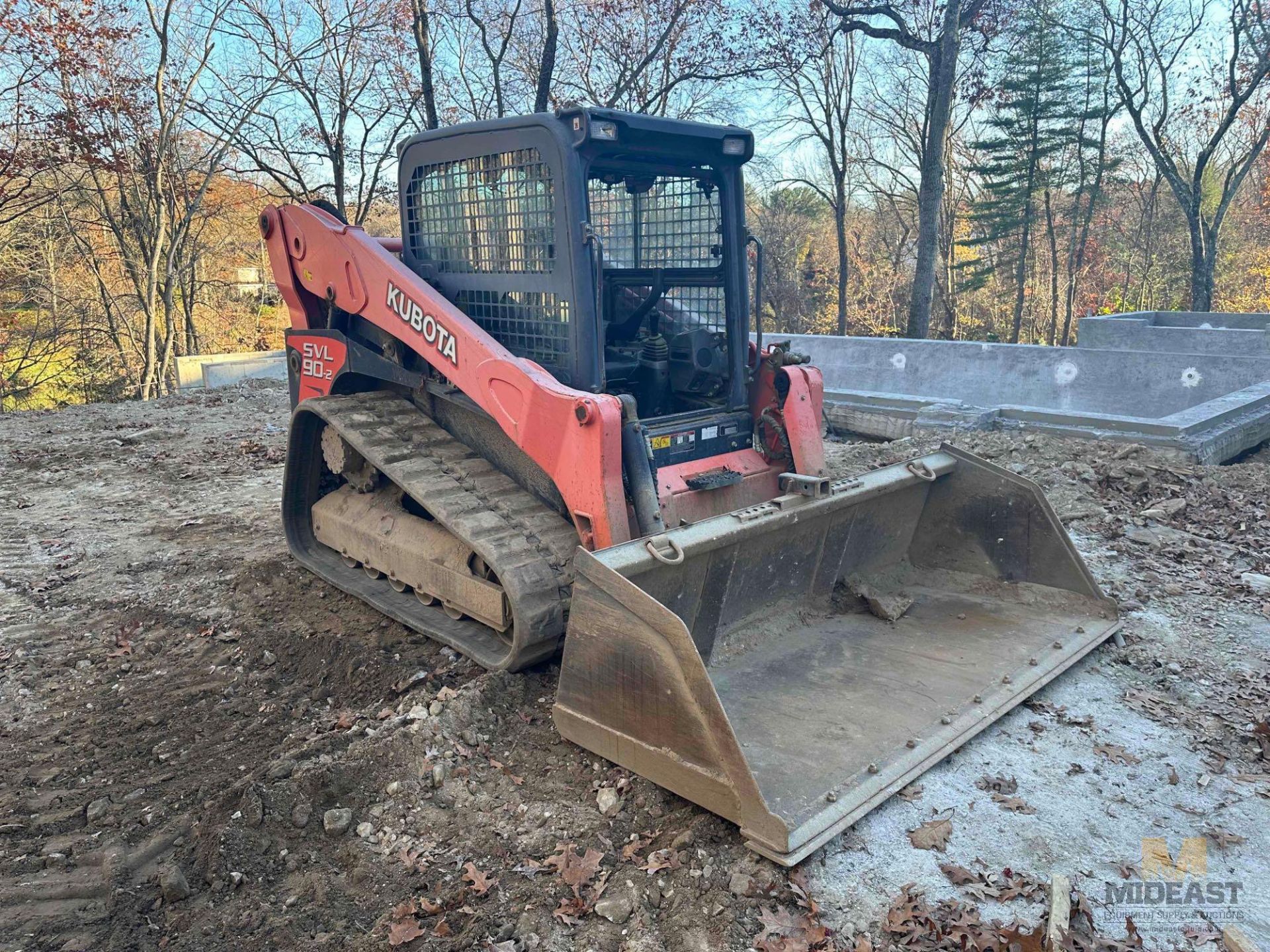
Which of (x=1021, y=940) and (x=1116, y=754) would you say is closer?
(x=1021, y=940)

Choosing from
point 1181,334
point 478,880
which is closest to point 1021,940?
point 478,880

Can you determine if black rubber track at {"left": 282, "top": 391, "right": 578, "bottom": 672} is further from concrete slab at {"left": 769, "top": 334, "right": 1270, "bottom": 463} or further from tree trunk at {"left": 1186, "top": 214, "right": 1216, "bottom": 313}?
tree trunk at {"left": 1186, "top": 214, "right": 1216, "bottom": 313}

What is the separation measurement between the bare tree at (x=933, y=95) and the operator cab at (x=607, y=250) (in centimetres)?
1153

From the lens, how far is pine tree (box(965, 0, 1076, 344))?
2327 centimetres

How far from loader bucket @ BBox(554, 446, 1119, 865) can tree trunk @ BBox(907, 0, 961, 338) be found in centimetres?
1157

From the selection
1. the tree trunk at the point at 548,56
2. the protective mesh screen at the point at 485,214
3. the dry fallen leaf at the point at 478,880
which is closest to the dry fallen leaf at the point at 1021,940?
the dry fallen leaf at the point at 478,880

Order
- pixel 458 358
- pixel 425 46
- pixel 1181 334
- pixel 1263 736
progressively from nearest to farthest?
1. pixel 1263 736
2. pixel 458 358
3. pixel 1181 334
4. pixel 425 46

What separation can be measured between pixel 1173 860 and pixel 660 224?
367 cm

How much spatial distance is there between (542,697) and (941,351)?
9.72m

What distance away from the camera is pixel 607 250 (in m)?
4.92

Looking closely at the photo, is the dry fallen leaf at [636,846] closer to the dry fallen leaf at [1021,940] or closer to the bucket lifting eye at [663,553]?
the bucket lifting eye at [663,553]

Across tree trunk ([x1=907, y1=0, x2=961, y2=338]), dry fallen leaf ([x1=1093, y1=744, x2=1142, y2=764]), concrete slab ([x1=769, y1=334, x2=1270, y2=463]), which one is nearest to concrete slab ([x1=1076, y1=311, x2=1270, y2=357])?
concrete slab ([x1=769, y1=334, x2=1270, y2=463])

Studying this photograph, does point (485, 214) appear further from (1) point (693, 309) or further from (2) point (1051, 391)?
(2) point (1051, 391)

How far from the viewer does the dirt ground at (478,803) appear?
9.12ft
